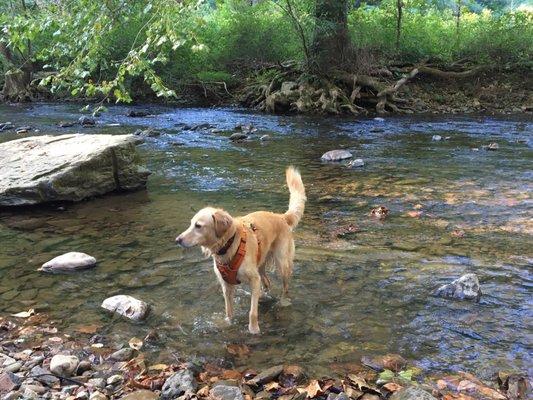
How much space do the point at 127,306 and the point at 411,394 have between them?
9.43 feet

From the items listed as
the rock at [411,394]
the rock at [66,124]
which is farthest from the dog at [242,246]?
the rock at [66,124]

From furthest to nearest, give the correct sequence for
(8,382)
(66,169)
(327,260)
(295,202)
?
(66,169) < (327,260) < (295,202) < (8,382)

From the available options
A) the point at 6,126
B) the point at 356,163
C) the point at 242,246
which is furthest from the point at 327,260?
the point at 6,126

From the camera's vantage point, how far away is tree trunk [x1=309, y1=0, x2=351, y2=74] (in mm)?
20609

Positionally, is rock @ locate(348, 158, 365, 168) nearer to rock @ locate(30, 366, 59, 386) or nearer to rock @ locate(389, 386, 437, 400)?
rock @ locate(389, 386, 437, 400)

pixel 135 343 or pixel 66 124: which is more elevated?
pixel 66 124

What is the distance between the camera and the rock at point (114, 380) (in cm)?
394

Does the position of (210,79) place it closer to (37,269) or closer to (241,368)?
(37,269)

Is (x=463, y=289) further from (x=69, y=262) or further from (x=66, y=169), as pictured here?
(x=66, y=169)

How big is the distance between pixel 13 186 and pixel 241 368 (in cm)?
606

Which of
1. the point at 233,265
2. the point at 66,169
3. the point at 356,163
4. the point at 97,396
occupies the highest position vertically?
the point at 66,169

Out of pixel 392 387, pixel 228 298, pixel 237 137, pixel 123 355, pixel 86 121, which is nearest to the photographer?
pixel 392 387

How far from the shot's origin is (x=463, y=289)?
525 centimetres

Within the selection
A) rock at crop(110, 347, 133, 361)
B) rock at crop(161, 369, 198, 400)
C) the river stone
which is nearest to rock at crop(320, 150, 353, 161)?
the river stone
